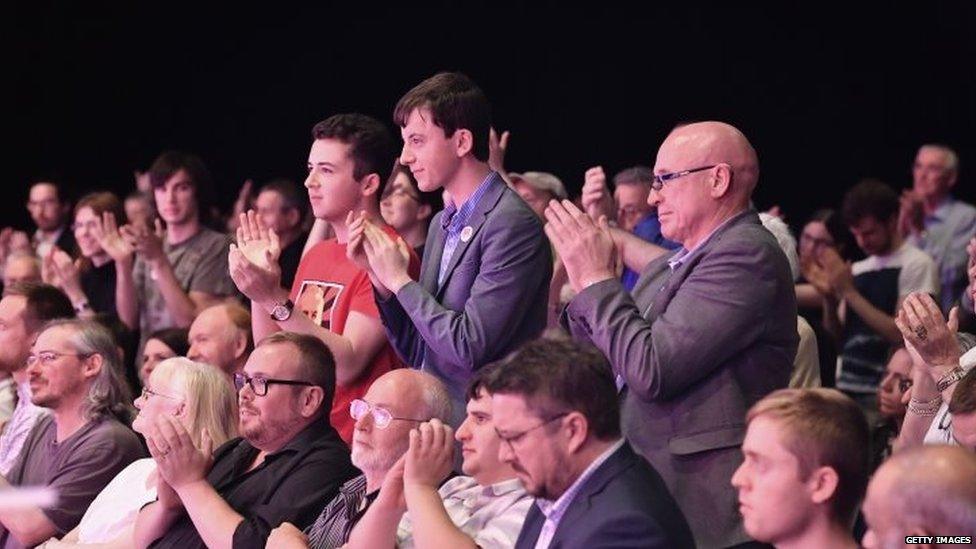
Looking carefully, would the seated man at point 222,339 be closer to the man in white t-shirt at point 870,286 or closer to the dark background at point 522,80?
the man in white t-shirt at point 870,286

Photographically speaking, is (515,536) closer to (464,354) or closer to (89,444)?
(464,354)

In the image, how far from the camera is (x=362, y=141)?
418 centimetres

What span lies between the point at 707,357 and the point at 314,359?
3.57ft

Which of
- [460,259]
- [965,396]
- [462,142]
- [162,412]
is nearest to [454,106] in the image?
[462,142]

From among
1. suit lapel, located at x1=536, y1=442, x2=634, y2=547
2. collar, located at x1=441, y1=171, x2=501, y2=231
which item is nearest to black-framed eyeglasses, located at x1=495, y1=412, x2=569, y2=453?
suit lapel, located at x1=536, y1=442, x2=634, y2=547

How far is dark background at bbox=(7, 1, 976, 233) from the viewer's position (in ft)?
25.5

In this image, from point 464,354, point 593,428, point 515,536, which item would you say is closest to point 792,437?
point 593,428

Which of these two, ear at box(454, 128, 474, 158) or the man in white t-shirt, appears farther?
the man in white t-shirt

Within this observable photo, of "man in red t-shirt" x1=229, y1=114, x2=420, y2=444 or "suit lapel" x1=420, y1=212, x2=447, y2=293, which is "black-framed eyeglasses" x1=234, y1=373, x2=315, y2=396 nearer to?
"man in red t-shirt" x1=229, y1=114, x2=420, y2=444

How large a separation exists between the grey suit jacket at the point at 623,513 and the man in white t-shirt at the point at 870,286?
2.93m

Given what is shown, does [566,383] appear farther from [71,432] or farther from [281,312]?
[71,432]

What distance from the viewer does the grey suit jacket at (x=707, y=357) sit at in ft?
10.1

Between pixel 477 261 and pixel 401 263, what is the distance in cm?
17

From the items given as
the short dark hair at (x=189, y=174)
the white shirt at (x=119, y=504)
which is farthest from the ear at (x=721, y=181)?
the short dark hair at (x=189, y=174)
